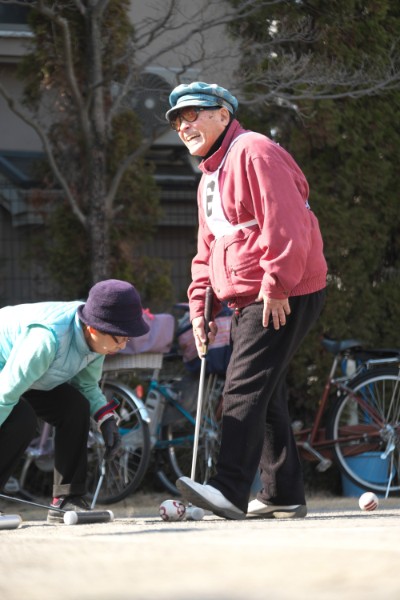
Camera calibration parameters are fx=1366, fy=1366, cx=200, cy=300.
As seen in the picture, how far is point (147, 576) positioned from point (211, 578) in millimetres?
207

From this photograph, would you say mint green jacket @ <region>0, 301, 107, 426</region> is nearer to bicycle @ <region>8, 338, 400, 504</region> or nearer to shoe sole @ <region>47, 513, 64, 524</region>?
shoe sole @ <region>47, 513, 64, 524</region>

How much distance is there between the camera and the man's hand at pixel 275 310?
5.95 meters

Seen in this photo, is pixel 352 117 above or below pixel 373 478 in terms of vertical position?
above

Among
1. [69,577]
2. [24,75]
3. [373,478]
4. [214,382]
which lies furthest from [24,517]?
[69,577]

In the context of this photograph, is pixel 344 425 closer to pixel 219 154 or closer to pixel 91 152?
pixel 91 152

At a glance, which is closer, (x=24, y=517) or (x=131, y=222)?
(x=24, y=517)

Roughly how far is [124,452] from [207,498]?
2.35 meters

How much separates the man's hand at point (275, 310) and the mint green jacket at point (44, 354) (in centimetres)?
89

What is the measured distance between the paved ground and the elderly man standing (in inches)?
15.6

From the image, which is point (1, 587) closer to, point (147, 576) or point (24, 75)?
point (147, 576)

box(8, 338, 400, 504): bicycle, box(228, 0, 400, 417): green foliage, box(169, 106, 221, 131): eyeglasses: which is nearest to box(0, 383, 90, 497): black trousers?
box(169, 106, 221, 131): eyeglasses

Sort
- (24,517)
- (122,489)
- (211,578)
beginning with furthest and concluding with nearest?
(122,489) → (24,517) → (211,578)

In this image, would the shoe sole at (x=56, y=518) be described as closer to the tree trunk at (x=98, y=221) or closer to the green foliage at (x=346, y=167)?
the tree trunk at (x=98, y=221)

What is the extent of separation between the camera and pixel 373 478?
342 inches
